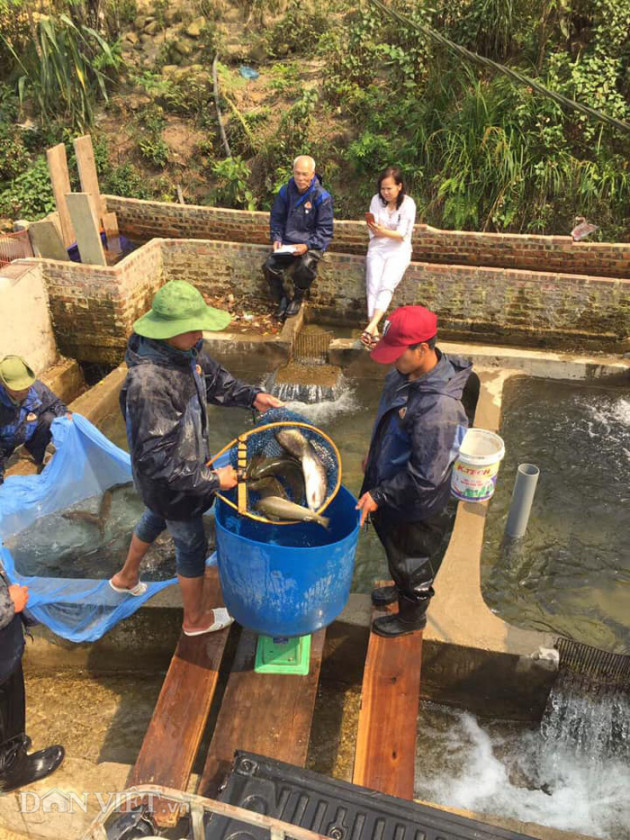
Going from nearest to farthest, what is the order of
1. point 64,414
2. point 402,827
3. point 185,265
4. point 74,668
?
1. point 402,827
2. point 74,668
3. point 64,414
4. point 185,265

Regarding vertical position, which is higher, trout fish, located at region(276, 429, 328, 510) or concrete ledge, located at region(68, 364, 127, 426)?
trout fish, located at region(276, 429, 328, 510)

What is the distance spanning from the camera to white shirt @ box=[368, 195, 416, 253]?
700 centimetres

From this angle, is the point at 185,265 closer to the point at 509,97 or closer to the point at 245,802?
the point at 509,97

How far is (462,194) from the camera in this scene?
9531 mm

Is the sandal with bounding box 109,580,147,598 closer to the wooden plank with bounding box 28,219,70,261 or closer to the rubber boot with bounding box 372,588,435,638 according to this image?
the rubber boot with bounding box 372,588,435,638

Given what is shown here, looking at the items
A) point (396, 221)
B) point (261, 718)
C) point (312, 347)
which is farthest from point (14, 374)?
point (396, 221)

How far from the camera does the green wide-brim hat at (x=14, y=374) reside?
430 cm

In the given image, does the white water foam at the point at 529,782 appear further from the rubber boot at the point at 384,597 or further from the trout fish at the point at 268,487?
the trout fish at the point at 268,487

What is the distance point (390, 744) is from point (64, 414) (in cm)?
329

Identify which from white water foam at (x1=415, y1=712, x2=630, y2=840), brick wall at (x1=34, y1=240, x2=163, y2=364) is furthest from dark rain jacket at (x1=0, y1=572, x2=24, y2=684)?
brick wall at (x1=34, y1=240, x2=163, y2=364)

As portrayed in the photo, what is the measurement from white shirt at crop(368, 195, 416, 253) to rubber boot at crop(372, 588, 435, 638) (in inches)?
184

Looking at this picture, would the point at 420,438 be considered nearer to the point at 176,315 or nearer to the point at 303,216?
the point at 176,315

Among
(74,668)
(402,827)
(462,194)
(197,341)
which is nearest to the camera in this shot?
(402,827)

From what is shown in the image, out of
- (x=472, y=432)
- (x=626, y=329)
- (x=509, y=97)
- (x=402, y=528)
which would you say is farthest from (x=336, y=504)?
(x=509, y=97)
